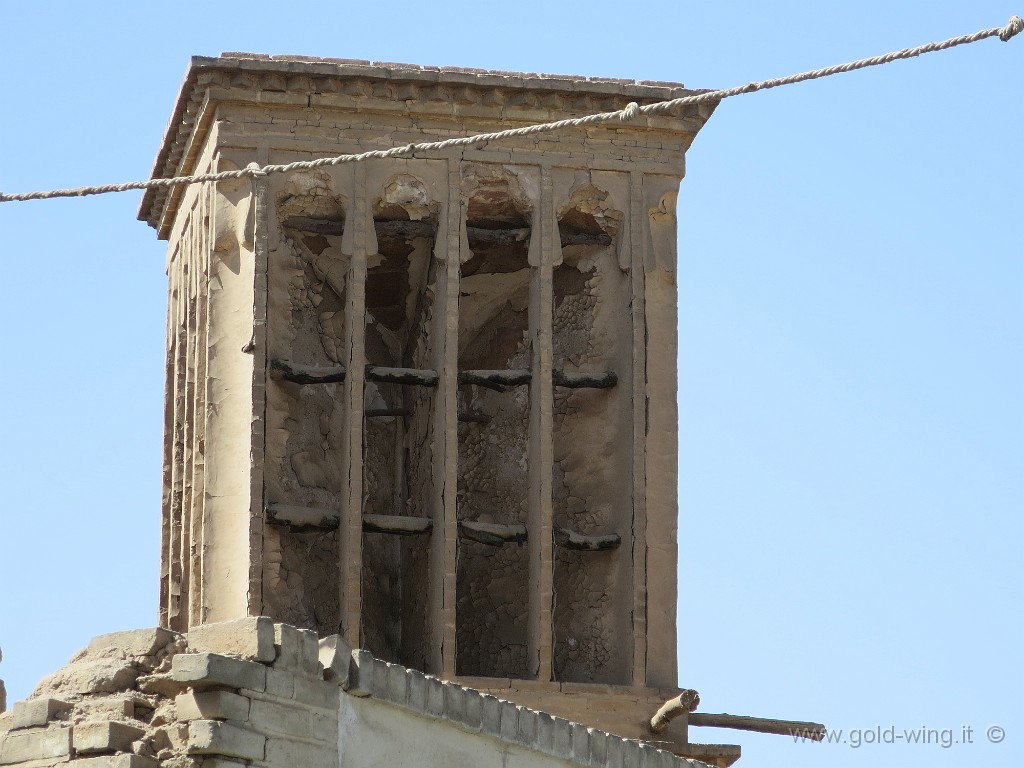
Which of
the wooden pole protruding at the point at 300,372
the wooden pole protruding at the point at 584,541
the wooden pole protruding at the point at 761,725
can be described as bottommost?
the wooden pole protruding at the point at 761,725

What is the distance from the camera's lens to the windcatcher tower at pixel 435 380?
23688 millimetres

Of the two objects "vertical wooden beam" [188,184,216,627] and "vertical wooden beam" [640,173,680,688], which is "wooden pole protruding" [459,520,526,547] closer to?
"vertical wooden beam" [640,173,680,688]

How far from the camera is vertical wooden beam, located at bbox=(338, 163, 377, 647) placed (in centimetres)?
2330

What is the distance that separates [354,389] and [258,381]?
2.51ft

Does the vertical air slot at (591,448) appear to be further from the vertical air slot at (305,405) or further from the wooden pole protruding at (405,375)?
the vertical air slot at (305,405)

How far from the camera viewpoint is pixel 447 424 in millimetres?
23797

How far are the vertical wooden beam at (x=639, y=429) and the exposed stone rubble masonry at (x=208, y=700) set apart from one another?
8.87 metres

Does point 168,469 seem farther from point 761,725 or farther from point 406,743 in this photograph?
point 406,743

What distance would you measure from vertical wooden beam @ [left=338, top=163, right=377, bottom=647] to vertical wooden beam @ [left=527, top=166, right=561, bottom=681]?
1355 mm

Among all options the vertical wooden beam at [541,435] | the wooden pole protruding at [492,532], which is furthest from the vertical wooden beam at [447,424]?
the vertical wooden beam at [541,435]

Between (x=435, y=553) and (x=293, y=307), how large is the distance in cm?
237

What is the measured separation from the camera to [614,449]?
24500 millimetres

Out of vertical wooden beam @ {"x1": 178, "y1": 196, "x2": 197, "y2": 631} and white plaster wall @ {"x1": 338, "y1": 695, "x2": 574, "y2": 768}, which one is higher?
vertical wooden beam @ {"x1": 178, "y1": 196, "x2": 197, "y2": 631}

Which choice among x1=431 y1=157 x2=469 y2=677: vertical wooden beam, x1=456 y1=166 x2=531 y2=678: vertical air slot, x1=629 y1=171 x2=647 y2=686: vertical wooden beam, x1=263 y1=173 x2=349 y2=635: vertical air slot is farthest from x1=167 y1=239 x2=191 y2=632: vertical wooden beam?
x1=629 y1=171 x2=647 y2=686: vertical wooden beam
